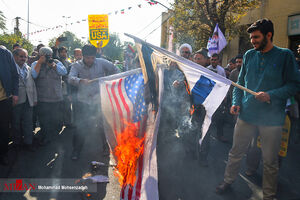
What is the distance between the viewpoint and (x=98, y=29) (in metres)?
9.88

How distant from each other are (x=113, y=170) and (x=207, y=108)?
1.98m

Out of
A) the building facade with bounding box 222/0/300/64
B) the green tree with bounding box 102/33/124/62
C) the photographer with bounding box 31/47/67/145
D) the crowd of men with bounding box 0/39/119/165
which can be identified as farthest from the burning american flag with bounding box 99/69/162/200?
the green tree with bounding box 102/33/124/62

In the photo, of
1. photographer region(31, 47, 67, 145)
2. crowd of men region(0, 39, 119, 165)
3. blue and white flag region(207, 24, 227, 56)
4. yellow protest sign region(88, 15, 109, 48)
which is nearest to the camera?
crowd of men region(0, 39, 119, 165)

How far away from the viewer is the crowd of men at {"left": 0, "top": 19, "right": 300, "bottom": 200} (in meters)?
2.67

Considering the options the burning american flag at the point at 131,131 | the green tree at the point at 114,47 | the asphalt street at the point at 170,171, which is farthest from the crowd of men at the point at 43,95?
the green tree at the point at 114,47

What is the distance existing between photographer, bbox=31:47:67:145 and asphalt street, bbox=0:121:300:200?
541mm

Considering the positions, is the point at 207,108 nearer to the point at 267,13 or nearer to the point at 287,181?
the point at 287,181

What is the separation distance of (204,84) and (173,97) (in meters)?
1.37

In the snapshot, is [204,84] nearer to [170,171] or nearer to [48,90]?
[170,171]

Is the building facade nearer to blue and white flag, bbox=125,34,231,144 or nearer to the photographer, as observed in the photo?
blue and white flag, bbox=125,34,231,144

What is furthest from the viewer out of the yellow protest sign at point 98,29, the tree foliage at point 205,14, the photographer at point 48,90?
the tree foliage at point 205,14

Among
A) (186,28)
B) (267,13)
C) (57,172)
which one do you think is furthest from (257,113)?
(267,13)

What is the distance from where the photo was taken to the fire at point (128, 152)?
2793 millimetres

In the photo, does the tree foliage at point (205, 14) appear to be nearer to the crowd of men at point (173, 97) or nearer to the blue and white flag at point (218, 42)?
the blue and white flag at point (218, 42)
